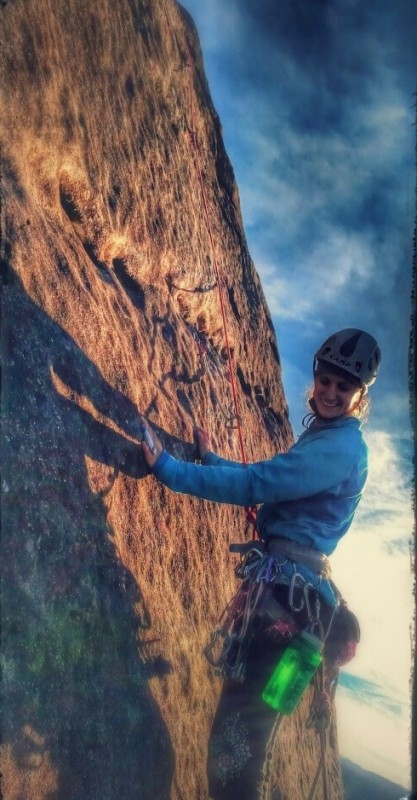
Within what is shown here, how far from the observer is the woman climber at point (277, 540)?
313 centimetres

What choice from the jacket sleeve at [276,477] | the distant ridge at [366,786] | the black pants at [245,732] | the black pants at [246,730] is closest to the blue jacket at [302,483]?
the jacket sleeve at [276,477]

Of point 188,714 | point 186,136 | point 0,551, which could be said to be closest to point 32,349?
point 0,551

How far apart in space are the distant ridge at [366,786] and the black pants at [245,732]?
23601mm

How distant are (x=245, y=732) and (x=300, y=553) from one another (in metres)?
1.20

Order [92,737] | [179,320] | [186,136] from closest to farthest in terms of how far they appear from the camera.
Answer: [92,737] → [179,320] → [186,136]

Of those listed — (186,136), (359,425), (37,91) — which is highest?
(186,136)

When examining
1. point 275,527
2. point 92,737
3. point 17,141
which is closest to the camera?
point 92,737

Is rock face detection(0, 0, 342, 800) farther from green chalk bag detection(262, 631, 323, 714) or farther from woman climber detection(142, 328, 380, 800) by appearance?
green chalk bag detection(262, 631, 323, 714)

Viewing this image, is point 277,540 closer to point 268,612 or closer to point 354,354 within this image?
point 268,612

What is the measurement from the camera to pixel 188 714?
365 centimetres

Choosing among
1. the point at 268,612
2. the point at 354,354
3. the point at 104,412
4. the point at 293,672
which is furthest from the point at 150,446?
the point at 293,672

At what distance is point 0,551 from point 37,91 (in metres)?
2.79

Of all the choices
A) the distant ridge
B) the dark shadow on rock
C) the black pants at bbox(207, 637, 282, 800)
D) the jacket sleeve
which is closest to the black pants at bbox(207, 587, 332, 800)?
the black pants at bbox(207, 637, 282, 800)

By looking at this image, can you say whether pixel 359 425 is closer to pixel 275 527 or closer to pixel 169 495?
pixel 275 527
